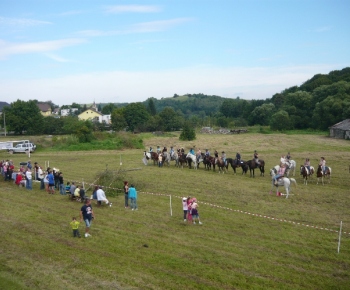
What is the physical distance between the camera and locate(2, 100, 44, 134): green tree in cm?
6339

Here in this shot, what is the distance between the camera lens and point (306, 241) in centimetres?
1288

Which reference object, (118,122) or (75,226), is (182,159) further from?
(118,122)

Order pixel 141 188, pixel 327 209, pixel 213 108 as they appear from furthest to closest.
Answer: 1. pixel 213 108
2. pixel 141 188
3. pixel 327 209

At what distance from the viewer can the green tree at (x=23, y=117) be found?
6339 cm

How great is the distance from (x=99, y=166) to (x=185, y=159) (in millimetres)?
7397

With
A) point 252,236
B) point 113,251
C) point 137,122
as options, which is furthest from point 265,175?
point 137,122

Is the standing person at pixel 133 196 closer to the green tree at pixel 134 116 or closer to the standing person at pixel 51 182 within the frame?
the standing person at pixel 51 182

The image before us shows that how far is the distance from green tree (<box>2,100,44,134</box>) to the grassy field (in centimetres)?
4402

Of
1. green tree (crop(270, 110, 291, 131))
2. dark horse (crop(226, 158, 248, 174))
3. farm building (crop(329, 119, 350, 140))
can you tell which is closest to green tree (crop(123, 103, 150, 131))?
green tree (crop(270, 110, 291, 131))

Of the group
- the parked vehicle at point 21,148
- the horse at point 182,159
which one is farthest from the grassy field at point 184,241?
the parked vehicle at point 21,148

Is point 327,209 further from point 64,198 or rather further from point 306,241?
point 64,198

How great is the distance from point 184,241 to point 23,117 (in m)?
58.2

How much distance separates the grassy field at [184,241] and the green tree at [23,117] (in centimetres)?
4402

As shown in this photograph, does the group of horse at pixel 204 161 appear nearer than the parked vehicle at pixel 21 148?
Yes
